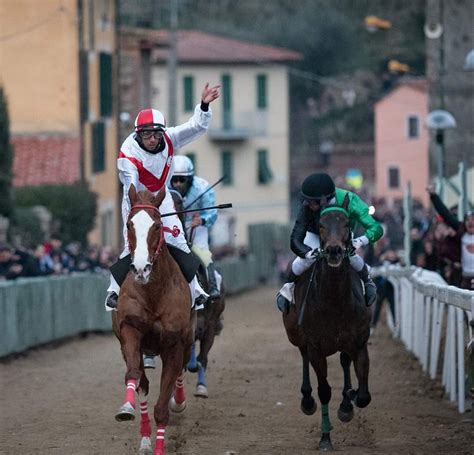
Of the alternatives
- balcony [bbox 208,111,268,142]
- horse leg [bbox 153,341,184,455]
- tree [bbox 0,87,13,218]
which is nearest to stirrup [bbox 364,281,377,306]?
horse leg [bbox 153,341,184,455]

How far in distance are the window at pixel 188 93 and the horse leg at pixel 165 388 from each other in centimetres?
5823

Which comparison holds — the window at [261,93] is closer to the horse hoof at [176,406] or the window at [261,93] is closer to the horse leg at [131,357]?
the horse hoof at [176,406]

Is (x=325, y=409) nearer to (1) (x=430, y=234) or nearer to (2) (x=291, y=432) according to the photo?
(2) (x=291, y=432)

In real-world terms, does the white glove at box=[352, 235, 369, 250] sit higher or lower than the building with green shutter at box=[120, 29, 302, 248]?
lower

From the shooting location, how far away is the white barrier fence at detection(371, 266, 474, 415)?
12.5 meters

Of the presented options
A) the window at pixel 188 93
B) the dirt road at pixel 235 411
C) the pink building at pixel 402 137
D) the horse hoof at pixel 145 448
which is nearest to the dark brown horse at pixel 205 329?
the dirt road at pixel 235 411

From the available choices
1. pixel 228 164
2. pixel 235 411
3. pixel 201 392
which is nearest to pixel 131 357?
pixel 235 411

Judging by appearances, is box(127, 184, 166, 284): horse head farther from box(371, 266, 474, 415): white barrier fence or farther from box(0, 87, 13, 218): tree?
box(0, 87, 13, 218): tree

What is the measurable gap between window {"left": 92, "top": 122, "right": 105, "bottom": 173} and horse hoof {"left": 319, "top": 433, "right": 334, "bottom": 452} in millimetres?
29368

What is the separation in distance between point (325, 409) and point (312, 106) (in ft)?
212

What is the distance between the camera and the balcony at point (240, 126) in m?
70.1

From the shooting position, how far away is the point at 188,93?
2734 inches

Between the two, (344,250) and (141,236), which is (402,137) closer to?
(344,250)

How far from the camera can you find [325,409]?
11.8 metres
